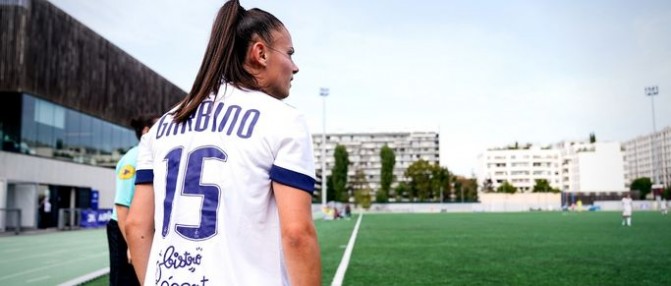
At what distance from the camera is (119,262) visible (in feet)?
15.1

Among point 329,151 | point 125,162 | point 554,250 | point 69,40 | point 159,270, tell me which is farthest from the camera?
point 329,151

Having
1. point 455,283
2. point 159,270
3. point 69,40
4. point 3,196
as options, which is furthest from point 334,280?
point 69,40

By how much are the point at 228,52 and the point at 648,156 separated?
201 m

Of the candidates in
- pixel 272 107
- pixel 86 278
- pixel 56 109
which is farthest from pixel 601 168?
pixel 272 107

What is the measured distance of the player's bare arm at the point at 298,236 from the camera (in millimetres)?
1562

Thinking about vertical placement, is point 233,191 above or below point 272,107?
below

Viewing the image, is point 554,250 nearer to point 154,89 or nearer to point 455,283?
point 455,283

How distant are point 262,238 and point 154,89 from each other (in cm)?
3992

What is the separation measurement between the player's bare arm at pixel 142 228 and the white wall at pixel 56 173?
26.6m

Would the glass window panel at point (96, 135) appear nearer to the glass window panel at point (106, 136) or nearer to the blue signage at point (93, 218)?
the glass window panel at point (106, 136)

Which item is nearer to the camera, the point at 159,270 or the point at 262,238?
the point at 262,238

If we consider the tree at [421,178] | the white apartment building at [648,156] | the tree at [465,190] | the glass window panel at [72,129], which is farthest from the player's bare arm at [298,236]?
the white apartment building at [648,156]

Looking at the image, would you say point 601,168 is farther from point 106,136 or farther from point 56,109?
point 56,109

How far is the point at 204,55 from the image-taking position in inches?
75.6
